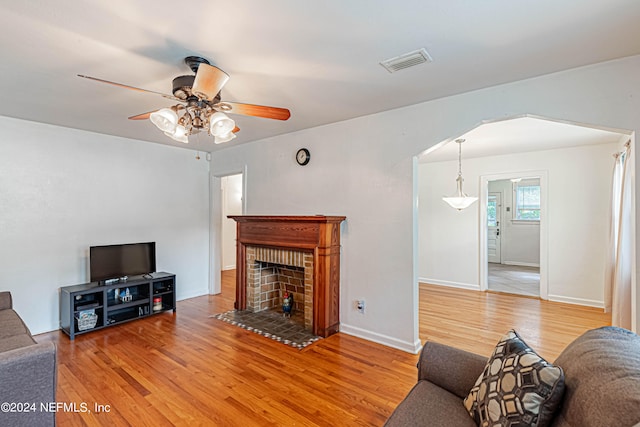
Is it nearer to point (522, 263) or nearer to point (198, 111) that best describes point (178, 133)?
point (198, 111)

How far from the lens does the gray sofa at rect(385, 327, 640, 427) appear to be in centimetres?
90

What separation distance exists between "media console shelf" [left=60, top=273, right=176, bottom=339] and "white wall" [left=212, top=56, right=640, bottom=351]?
2.02 m

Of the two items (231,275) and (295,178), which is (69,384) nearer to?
(295,178)

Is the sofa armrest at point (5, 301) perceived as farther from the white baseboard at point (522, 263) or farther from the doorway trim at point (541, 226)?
the white baseboard at point (522, 263)

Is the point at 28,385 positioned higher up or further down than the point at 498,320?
higher up

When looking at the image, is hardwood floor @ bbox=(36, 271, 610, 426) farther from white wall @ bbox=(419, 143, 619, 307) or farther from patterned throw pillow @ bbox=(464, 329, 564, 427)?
patterned throw pillow @ bbox=(464, 329, 564, 427)

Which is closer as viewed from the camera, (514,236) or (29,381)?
(29,381)

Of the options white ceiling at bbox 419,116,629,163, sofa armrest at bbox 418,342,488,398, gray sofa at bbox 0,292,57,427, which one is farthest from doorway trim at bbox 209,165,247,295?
sofa armrest at bbox 418,342,488,398

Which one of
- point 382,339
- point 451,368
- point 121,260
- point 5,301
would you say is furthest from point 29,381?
point 382,339

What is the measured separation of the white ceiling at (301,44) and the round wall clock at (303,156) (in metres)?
1.10

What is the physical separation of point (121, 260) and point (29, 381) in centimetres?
260

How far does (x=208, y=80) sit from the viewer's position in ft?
5.88

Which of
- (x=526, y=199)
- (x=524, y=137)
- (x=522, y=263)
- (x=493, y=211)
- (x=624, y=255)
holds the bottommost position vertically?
(x=522, y=263)

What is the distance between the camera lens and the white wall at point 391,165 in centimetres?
221
